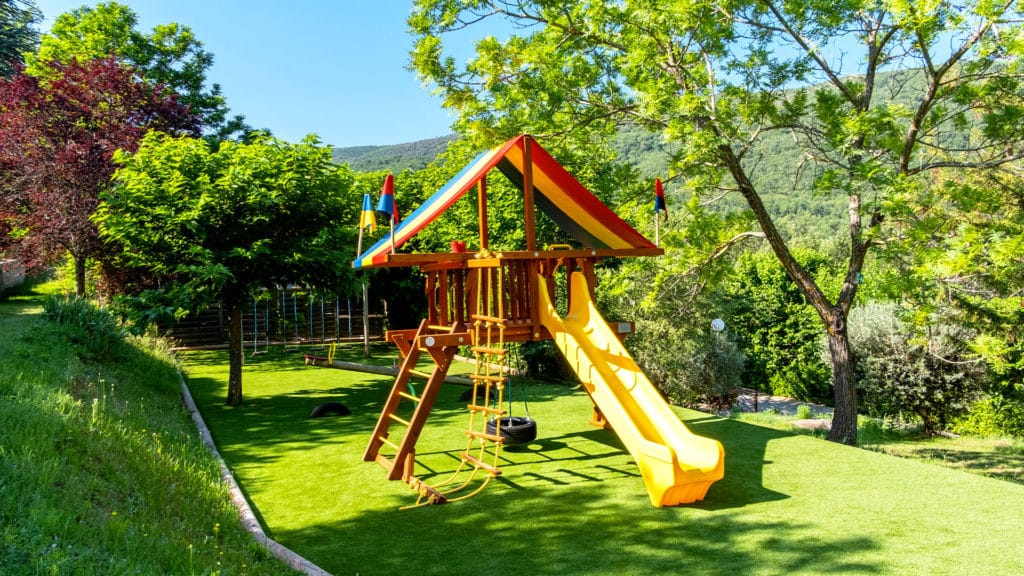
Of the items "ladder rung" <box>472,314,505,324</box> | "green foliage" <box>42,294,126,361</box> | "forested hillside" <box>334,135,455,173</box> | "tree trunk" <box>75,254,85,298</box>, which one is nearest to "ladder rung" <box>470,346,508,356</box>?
"ladder rung" <box>472,314,505,324</box>

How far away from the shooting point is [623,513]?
5754 millimetres

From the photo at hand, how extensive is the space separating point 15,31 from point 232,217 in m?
26.0

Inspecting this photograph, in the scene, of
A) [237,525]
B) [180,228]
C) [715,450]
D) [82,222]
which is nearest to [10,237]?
[82,222]

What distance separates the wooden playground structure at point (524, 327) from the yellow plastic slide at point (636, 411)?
12 mm

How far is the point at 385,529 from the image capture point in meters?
5.45

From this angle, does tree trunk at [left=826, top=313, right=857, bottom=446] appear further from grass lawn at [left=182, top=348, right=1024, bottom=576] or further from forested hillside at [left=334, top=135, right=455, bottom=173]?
forested hillside at [left=334, top=135, right=455, bottom=173]

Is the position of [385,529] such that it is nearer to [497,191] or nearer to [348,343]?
[497,191]

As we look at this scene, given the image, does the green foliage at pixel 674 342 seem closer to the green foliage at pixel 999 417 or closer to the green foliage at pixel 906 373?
the green foliage at pixel 906 373

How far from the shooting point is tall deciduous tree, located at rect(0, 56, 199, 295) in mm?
15297

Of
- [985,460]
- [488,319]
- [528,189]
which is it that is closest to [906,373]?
[985,460]

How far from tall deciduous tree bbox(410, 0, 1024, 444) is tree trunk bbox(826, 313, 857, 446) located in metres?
0.02

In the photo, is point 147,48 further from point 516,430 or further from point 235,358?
point 516,430

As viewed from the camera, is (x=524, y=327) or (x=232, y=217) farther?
(x=232, y=217)

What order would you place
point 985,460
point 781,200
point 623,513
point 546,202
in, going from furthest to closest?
point 781,200
point 985,460
point 546,202
point 623,513
